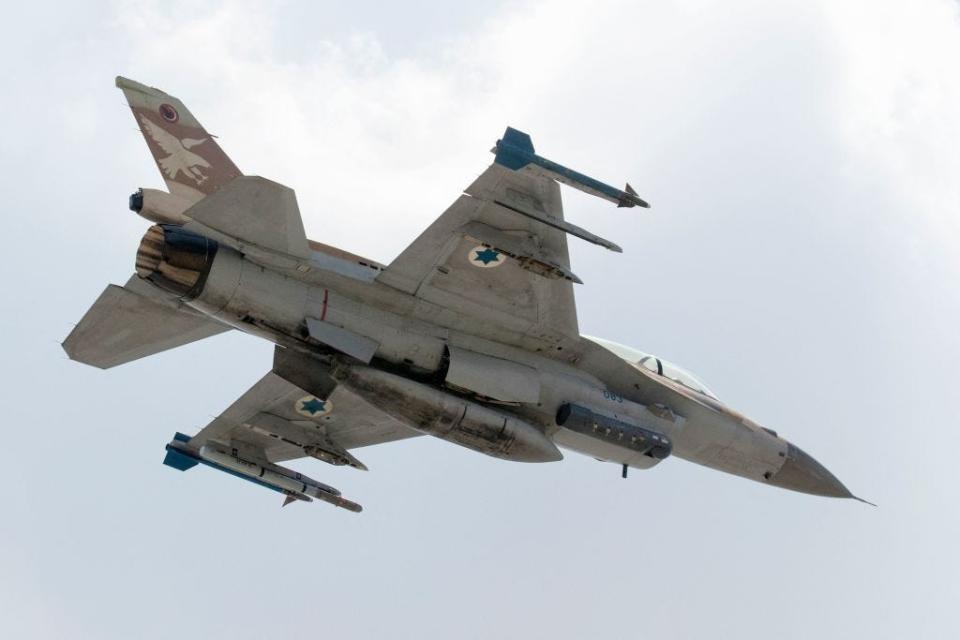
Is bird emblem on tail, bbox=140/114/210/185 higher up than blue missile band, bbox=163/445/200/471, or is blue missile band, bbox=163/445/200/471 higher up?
bird emblem on tail, bbox=140/114/210/185

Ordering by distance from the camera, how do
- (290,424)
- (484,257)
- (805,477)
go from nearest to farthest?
(484,257) < (805,477) < (290,424)

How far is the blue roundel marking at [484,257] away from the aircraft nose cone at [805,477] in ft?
24.3

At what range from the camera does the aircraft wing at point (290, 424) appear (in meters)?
24.4

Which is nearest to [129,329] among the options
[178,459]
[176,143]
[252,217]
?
[176,143]

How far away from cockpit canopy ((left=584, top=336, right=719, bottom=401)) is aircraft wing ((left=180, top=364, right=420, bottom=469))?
15.8 feet

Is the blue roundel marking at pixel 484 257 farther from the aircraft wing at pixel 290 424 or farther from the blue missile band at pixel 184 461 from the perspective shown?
the blue missile band at pixel 184 461

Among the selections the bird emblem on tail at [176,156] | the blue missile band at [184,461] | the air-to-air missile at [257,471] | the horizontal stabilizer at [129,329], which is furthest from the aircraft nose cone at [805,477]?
the bird emblem on tail at [176,156]

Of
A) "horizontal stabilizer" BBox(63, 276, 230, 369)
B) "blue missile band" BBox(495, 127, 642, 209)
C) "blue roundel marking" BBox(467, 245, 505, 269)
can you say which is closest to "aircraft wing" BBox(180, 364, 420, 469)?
"horizontal stabilizer" BBox(63, 276, 230, 369)

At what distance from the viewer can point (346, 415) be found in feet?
82.4

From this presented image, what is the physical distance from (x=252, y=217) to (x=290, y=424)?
8.02m

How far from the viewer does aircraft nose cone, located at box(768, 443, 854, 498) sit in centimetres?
2372

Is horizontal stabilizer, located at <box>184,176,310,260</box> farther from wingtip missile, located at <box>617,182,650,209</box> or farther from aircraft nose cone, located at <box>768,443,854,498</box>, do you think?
aircraft nose cone, located at <box>768,443,854,498</box>

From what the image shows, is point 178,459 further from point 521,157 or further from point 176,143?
point 521,157

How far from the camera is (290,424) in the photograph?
25.0 meters
